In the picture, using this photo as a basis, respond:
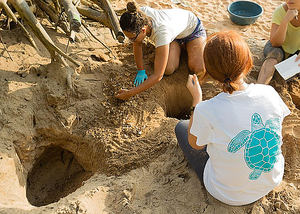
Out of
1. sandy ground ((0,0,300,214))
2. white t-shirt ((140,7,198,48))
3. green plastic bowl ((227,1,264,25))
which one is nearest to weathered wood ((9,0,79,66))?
sandy ground ((0,0,300,214))

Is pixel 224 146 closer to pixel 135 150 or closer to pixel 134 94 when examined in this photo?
pixel 135 150

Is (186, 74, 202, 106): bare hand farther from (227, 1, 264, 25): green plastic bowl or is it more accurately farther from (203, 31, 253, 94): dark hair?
(227, 1, 264, 25): green plastic bowl

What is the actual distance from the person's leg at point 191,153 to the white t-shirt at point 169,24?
0.78 meters

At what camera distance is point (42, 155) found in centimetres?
300

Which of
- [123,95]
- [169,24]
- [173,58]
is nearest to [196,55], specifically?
[173,58]

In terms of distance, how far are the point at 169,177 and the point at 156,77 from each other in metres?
0.85

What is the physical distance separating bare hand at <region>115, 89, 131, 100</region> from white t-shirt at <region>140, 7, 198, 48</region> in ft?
1.44

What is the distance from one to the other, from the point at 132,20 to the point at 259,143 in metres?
1.36

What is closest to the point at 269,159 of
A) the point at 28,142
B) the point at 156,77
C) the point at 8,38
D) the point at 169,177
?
the point at 169,177

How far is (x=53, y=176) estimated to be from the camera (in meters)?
3.11

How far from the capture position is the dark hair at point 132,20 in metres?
2.64

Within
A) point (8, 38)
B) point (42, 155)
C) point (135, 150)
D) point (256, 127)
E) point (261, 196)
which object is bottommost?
point (42, 155)

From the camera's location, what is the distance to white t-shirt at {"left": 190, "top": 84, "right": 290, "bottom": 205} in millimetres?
1762

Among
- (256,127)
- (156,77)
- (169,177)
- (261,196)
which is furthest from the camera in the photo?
(156,77)
